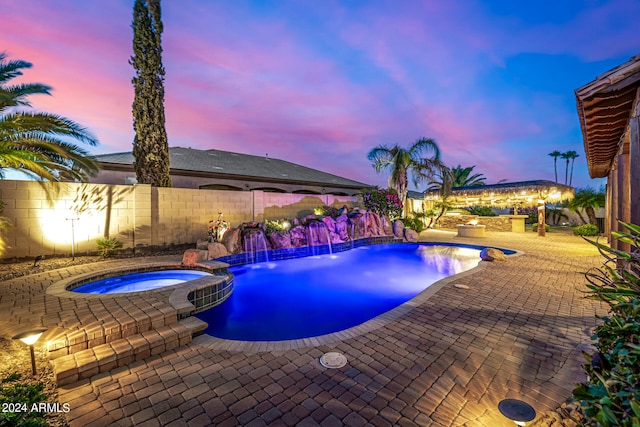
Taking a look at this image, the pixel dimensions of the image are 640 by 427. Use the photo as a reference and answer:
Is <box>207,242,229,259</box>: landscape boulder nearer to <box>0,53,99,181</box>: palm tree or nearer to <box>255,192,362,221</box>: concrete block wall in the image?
<box>255,192,362,221</box>: concrete block wall

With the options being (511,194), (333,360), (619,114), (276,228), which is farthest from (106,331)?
(511,194)

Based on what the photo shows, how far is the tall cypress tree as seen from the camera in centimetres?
974

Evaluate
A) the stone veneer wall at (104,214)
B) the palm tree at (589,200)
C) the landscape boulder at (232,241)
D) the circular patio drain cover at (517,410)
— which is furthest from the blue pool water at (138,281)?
the palm tree at (589,200)

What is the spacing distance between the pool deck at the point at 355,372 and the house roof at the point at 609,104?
137 inches

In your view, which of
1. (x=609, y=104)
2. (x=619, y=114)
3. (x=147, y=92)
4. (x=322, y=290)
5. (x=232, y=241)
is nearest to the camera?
(x=609, y=104)

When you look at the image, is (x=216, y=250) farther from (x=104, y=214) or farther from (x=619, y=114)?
(x=619, y=114)

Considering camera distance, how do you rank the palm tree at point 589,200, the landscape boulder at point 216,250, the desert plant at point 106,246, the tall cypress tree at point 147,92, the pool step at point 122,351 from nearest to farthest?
the pool step at point 122,351 → the desert plant at point 106,246 → the landscape boulder at point 216,250 → the tall cypress tree at point 147,92 → the palm tree at point 589,200

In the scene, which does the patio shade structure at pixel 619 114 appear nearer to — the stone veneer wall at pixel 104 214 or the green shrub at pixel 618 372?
the green shrub at pixel 618 372

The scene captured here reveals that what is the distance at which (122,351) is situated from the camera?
299 cm

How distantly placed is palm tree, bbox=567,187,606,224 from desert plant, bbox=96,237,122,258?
2495cm

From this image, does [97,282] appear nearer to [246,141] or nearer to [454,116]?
[246,141]

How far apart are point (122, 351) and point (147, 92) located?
10.4m

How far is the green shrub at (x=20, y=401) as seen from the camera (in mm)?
1961

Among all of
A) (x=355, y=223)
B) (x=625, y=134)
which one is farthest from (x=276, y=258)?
(x=625, y=134)
